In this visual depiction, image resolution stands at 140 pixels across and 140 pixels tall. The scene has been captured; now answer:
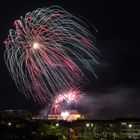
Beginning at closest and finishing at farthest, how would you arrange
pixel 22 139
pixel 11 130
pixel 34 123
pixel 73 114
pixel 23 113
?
pixel 22 139 < pixel 11 130 < pixel 34 123 < pixel 23 113 < pixel 73 114

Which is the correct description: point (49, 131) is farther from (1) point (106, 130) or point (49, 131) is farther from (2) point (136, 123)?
(2) point (136, 123)

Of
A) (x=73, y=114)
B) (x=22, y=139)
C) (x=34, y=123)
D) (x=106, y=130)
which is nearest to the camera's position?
(x=22, y=139)

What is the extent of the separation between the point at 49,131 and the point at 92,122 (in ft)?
46.6

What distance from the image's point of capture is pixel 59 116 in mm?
145500

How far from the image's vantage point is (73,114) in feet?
472

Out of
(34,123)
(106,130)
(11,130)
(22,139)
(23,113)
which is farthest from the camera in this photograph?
(23,113)

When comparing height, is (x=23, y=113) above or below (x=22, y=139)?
above

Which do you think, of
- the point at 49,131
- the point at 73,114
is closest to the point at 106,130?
the point at 49,131

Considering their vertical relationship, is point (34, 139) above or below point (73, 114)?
below

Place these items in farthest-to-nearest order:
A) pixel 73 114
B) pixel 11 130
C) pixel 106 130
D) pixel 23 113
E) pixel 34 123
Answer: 1. pixel 73 114
2. pixel 23 113
3. pixel 106 130
4. pixel 34 123
5. pixel 11 130

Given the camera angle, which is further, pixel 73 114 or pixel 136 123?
pixel 73 114

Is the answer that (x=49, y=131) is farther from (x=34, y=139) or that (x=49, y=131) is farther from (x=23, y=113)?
(x=23, y=113)

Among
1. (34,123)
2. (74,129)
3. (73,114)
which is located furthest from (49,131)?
(73,114)

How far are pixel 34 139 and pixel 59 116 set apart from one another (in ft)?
282
